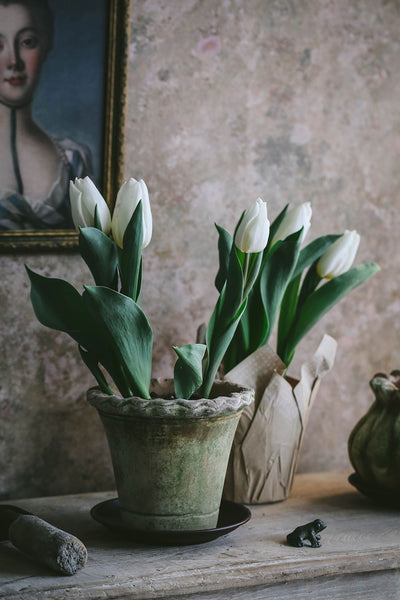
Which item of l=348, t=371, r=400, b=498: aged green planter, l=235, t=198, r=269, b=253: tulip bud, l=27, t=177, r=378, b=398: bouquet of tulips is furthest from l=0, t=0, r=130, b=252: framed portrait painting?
l=348, t=371, r=400, b=498: aged green planter

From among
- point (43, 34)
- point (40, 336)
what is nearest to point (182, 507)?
point (40, 336)

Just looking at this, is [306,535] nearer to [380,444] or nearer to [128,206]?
[380,444]

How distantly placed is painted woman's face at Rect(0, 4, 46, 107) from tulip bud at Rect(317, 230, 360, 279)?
560mm

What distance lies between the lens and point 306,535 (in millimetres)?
906

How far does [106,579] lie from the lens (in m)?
0.77

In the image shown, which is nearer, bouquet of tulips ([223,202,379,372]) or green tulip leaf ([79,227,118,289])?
green tulip leaf ([79,227,118,289])

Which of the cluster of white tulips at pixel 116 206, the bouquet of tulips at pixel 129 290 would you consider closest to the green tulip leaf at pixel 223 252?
the bouquet of tulips at pixel 129 290

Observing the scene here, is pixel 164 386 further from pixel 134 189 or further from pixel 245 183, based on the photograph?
pixel 245 183

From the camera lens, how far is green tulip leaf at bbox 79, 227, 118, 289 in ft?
2.81

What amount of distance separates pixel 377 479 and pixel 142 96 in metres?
0.77

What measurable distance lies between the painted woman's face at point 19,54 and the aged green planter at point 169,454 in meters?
0.52

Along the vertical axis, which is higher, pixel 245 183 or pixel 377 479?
pixel 245 183

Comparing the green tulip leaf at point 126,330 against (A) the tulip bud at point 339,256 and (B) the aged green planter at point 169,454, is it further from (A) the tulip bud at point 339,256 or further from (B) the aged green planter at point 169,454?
(A) the tulip bud at point 339,256

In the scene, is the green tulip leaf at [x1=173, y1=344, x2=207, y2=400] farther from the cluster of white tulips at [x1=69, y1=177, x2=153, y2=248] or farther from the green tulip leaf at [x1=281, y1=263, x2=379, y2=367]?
the green tulip leaf at [x1=281, y1=263, x2=379, y2=367]
